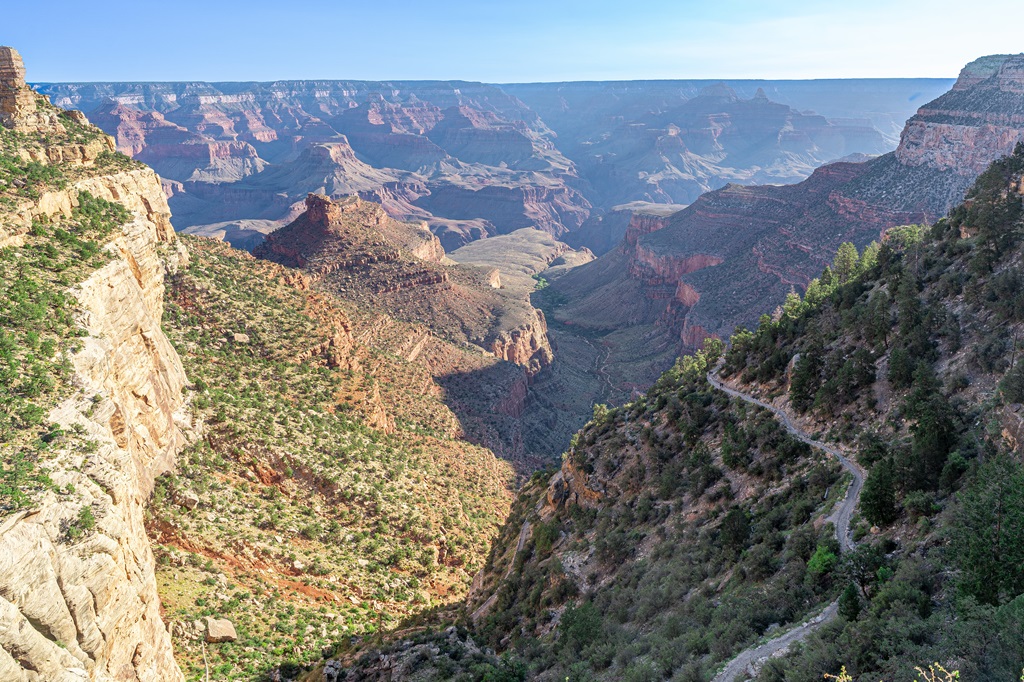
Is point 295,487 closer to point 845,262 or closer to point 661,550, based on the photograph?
point 661,550

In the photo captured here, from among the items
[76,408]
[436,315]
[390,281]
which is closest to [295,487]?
[76,408]

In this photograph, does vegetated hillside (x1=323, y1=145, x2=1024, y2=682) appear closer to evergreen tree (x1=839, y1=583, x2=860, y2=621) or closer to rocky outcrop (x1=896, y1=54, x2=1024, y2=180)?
evergreen tree (x1=839, y1=583, x2=860, y2=621)

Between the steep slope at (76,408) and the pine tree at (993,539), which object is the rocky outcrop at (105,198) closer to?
the steep slope at (76,408)

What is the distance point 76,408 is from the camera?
2136 cm

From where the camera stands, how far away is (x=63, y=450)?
19375 mm

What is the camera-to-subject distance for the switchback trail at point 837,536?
14.8 meters

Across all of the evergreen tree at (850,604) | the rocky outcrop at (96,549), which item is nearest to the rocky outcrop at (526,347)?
the rocky outcrop at (96,549)

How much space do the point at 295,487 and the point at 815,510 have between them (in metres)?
28.3

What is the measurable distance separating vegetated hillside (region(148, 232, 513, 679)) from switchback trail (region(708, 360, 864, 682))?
775 inches

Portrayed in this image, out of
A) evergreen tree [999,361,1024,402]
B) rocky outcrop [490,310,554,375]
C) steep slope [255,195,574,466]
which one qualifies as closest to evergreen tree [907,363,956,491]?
A: evergreen tree [999,361,1024,402]

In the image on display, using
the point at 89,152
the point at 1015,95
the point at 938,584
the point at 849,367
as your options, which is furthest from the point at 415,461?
the point at 1015,95

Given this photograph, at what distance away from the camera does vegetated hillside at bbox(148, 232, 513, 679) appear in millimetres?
29578

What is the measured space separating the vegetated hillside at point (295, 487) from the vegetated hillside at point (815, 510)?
17.3ft

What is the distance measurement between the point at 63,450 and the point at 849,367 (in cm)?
2820
